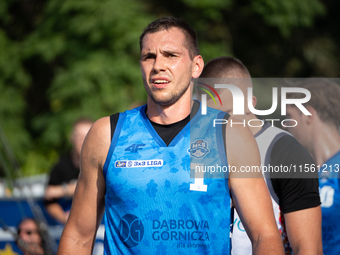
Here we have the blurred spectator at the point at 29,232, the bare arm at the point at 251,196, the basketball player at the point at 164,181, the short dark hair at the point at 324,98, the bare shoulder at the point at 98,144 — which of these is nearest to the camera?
the bare arm at the point at 251,196

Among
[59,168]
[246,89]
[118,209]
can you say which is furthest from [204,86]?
[59,168]

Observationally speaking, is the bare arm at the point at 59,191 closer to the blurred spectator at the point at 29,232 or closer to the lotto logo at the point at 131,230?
the blurred spectator at the point at 29,232

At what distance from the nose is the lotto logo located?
762 mm

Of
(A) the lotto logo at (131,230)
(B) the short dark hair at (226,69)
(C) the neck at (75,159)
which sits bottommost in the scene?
(A) the lotto logo at (131,230)

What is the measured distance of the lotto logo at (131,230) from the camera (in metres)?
1.86

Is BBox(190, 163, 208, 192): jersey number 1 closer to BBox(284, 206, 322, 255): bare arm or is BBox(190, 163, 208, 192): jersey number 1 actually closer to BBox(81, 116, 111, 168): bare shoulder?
BBox(81, 116, 111, 168): bare shoulder

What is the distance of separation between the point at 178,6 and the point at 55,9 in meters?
3.08

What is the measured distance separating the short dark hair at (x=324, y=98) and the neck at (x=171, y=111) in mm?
943

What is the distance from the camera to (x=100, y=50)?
8.73 meters

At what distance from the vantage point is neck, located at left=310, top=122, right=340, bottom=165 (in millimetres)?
2672

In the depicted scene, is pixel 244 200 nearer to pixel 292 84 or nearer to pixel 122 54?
pixel 292 84

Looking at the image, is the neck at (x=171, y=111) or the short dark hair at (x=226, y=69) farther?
the short dark hair at (x=226, y=69)

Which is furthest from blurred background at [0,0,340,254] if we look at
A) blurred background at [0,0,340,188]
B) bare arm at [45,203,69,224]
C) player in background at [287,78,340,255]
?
player in background at [287,78,340,255]

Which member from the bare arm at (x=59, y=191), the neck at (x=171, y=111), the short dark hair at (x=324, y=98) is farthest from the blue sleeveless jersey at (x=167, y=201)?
the bare arm at (x=59, y=191)
